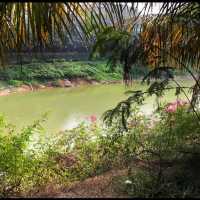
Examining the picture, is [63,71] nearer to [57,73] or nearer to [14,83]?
[57,73]

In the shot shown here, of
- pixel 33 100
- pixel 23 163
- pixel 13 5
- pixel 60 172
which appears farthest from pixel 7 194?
pixel 33 100

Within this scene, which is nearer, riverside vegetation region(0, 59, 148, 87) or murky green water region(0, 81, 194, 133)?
murky green water region(0, 81, 194, 133)

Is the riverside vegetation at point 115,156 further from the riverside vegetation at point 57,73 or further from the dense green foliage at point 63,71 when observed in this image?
the dense green foliage at point 63,71

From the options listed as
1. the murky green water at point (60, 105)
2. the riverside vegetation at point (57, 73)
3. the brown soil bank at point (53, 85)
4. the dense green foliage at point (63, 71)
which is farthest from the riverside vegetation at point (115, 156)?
the dense green foliage at point (63, 71)

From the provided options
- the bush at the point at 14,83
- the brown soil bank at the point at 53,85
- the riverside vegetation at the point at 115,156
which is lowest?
the brown soil bank at the point at 53,85

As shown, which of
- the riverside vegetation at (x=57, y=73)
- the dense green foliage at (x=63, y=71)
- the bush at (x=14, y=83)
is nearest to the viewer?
the bush at (x=14, y=83)

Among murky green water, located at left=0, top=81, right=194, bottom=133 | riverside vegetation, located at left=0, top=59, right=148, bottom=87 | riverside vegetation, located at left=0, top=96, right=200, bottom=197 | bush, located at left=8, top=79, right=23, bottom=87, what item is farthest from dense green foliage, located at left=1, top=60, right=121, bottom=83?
riverside vegetation, located at left=0, top=96, right=200, bottom=197

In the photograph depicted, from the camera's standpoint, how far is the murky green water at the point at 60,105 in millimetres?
8991

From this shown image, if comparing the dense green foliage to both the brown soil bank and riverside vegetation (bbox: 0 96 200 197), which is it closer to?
the brown soil bank

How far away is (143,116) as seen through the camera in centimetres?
423

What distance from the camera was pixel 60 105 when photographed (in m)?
12.0

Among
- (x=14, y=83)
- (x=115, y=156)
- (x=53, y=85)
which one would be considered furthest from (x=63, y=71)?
(x=115, y=156)

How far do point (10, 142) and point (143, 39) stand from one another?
1.23 m

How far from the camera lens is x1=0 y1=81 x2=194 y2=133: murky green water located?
899 centimetres
